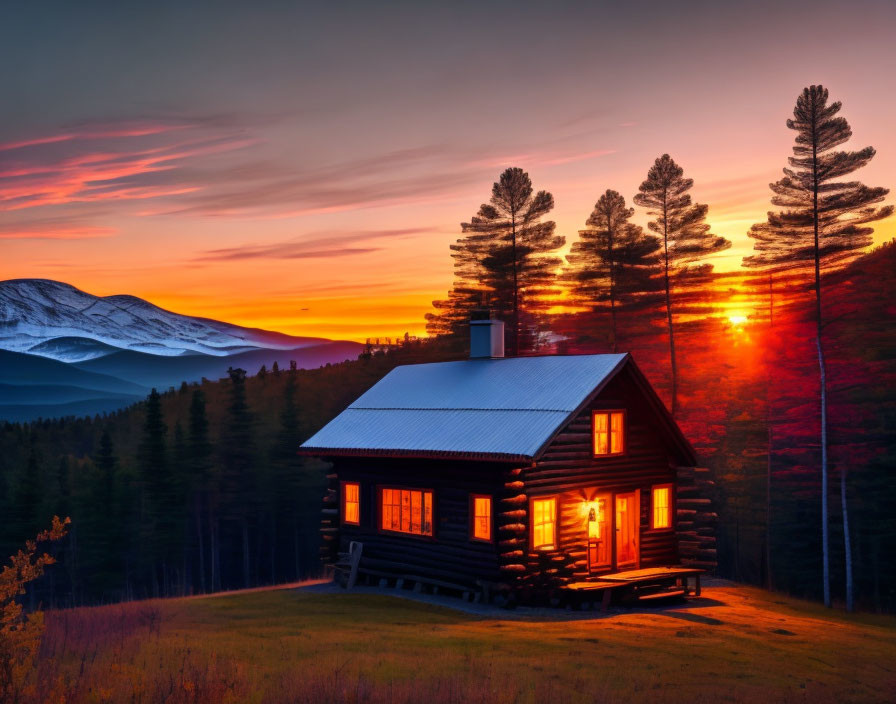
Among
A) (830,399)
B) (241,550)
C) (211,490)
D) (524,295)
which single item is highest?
(524,295)

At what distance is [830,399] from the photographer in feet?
116

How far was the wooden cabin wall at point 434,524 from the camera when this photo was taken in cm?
2494

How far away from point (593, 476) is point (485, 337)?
321 inches

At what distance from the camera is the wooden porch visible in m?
24.3

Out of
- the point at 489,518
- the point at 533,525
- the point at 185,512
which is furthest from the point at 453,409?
the point at 185,512

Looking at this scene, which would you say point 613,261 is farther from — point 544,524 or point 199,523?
point 199,523

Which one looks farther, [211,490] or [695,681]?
[211,490]

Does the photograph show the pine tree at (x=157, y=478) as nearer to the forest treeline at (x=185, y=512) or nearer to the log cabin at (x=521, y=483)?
the forest treeline at (x=185, y=512)

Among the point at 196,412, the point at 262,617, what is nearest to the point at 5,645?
the point at 262,617

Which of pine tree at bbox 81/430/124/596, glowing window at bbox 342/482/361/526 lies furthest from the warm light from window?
pine tree at bbox 81/430/124/596

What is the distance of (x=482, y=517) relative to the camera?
25.1 m

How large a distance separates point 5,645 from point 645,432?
2061 cm

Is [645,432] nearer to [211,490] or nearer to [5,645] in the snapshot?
[5,645]

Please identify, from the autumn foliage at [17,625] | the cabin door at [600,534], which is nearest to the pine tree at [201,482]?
the cabin door at [600,534]
